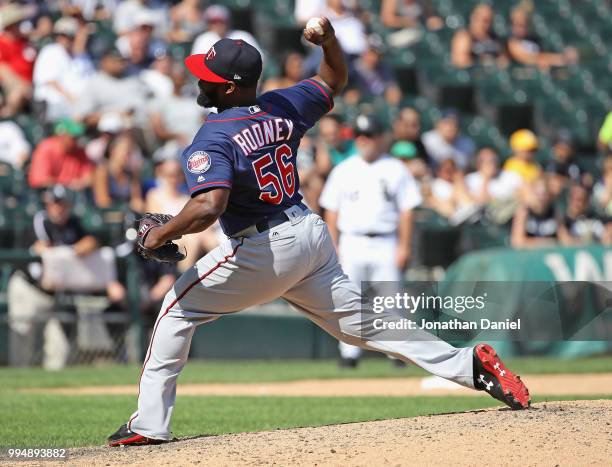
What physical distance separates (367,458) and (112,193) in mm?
8109

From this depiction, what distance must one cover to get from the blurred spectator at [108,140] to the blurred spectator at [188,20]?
279 cm

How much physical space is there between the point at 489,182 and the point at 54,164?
5638 millimetres

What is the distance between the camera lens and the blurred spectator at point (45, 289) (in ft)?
36.7

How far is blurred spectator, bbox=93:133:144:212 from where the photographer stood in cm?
1249

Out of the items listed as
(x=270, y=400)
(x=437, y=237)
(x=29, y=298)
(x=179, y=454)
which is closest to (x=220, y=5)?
(x=437, y=237)

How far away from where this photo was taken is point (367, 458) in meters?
4.98

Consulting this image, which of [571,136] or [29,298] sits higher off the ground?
[571,136]

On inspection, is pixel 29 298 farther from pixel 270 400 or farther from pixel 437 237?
pixel 437 237

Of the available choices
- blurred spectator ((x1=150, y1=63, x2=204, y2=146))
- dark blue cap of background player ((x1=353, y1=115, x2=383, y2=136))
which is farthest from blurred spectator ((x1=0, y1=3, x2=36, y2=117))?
dark blue cap of background player ((x1=353, y1=115, x2=383, y2=136))

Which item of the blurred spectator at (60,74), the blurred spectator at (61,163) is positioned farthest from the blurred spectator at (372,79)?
the blurred spectator at (61,163)

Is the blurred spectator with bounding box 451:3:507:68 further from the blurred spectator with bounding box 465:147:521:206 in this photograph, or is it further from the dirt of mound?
the dirt of mound

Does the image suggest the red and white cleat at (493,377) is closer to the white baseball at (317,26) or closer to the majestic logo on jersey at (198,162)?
the majestic logo on jersey at (198,162)

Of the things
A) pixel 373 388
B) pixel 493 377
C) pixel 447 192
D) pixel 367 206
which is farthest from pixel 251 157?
pixel 447 192

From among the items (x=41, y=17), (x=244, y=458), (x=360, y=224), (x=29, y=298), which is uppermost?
(x=41, y=17)
